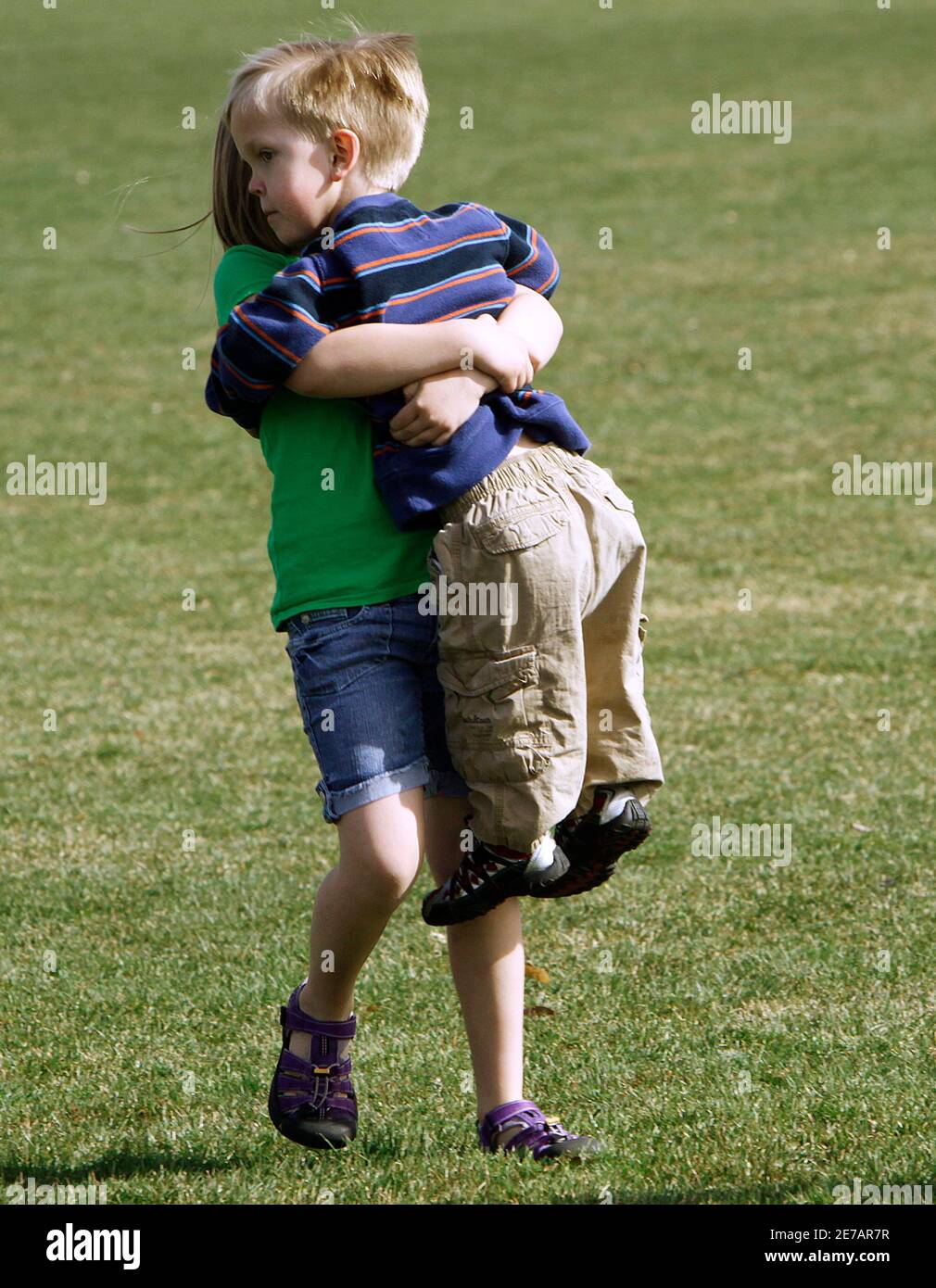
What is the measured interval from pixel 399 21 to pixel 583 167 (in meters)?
13.2

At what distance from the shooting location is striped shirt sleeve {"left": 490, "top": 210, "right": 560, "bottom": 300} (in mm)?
3008

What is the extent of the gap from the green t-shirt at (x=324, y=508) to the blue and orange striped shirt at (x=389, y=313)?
4 centimetres

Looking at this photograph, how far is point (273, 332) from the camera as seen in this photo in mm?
2658

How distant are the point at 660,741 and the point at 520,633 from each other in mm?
3294

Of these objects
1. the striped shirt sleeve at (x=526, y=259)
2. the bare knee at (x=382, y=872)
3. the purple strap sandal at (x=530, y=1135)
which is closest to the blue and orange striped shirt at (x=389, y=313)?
the striped shirt sleeve at (x=526, y=259)

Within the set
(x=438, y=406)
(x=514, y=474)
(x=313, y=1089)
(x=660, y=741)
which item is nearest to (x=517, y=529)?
(x=514, y=474)

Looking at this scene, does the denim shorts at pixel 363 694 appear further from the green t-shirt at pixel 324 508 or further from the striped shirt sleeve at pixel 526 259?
the striped shirt sleeve at pixel 526 259

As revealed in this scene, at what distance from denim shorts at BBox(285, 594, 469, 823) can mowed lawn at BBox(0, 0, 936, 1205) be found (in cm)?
73

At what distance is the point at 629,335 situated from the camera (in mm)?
13477

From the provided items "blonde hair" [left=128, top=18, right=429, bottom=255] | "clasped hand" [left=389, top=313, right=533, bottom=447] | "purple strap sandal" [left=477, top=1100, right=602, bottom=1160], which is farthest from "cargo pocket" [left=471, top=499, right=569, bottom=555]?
"purple strap sandal" [left=477, top=1100, right=602, bottom=1160]

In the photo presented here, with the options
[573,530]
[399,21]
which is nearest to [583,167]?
[399,21]

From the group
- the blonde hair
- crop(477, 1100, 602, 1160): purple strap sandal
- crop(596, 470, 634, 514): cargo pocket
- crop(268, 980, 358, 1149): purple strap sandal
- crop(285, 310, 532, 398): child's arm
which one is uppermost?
the blonde hair

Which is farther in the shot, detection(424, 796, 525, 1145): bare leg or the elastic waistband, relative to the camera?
detection(424, 796, 525, 1145): bare leg

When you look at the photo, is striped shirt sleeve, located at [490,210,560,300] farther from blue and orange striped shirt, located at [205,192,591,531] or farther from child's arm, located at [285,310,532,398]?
child's arm, located at [285,310,532,398]
